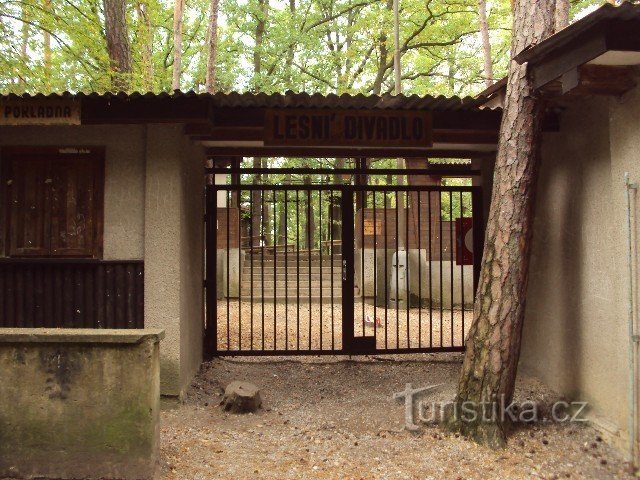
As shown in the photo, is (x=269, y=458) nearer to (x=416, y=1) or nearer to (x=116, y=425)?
(x=116, y=425)

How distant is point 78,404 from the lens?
12.6 feet

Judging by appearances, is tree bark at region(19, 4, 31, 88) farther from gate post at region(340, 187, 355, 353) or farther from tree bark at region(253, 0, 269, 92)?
tree bark at region(253, 0, 269, 92)

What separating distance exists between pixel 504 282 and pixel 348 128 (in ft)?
8.07

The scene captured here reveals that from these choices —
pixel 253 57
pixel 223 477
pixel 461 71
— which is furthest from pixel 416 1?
pixel 223 477

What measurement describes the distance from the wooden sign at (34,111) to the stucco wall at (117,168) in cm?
41

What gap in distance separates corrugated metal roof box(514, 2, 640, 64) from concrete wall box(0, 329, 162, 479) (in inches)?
146

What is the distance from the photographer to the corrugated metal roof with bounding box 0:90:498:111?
538 centimetres

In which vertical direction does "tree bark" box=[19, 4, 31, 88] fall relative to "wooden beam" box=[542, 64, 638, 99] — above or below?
above

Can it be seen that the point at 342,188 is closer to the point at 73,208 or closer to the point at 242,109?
the point at 242,109

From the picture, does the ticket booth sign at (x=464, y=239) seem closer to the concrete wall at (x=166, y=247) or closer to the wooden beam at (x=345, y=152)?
the wooden beam at (x=345, y=152)

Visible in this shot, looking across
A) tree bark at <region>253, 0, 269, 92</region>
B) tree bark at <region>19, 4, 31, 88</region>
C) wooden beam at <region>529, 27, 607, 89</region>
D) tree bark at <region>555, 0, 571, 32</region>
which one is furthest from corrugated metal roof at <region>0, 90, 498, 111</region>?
tree bark at <region>253, 0, 269, 92</region>

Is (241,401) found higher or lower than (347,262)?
lower

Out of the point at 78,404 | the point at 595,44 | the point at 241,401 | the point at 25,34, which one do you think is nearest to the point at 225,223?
the point at 25,34

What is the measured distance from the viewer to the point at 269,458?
180 inches
